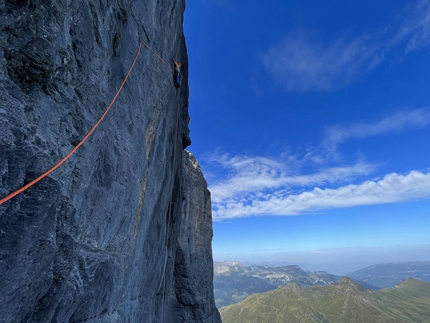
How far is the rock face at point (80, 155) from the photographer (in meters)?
4.62

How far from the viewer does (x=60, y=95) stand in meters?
5.84

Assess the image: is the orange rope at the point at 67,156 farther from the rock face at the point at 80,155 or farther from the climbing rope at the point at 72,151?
the rock face at the point at 80,155

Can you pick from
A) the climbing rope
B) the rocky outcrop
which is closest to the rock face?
the climbing rope

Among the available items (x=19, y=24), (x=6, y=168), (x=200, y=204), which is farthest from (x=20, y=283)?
(x=200, y=204)

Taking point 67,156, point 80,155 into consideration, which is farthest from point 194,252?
point 67,156

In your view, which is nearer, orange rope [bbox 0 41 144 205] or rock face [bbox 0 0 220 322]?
orange rope [bbox 0 41 144 205]

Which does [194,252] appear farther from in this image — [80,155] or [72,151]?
[72,151]

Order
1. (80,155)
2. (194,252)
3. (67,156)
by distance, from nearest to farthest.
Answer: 1. (67,156)
2. (80,155)
3. (194,252)

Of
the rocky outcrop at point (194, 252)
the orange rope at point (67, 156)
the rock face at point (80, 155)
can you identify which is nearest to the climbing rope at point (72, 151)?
the orange rope at point (67, 156)

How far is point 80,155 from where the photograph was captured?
6.47m

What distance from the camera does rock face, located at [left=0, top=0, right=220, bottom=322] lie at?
4625 mm

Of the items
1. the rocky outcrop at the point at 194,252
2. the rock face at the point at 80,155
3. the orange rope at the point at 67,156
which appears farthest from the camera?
the rocky outcrop at the point at 194,252

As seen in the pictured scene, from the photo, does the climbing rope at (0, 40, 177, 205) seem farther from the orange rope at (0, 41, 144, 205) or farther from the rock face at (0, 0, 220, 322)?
the rock face at (0, 0, 220, 322)

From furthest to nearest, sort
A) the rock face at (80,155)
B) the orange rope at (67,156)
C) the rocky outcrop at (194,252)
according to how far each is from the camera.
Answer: the rocky outcrop at (194,252), the rock face at (80,155), the orange rope at (67,156)
